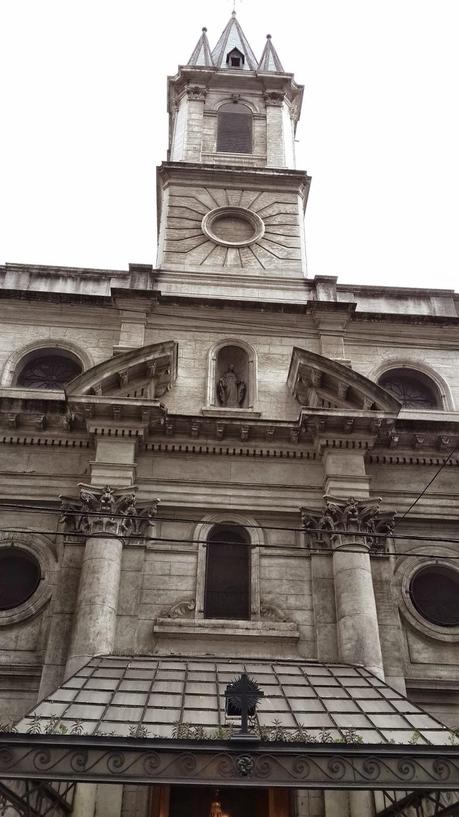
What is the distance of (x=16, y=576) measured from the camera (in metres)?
16.4

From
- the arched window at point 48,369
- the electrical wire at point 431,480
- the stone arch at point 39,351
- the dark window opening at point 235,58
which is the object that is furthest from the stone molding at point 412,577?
the dark window opening at point 235,58

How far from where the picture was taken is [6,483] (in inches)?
672

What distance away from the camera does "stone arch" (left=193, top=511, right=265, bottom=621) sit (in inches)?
621

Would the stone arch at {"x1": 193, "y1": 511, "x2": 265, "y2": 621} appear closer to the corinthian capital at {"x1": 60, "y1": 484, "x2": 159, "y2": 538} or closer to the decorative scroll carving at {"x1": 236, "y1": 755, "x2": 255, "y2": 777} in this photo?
the corinthian capital at {"x1": 60, "y1": 484, "x2": 159, "y2": 538}

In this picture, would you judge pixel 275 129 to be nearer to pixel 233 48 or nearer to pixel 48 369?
pixel 233 48

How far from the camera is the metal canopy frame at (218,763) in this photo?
9.29 metres

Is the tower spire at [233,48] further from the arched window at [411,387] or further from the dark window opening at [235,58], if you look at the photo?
the arched window at [411,387]

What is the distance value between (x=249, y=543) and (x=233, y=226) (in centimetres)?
1172

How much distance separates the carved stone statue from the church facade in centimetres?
6

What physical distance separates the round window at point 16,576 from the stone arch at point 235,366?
593 centimetres

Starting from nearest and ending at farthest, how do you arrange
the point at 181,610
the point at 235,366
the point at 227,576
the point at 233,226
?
the point at 181,610, the point at 227,576, the point at 235,366, the point at 233,226

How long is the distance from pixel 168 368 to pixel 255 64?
68.4 ft

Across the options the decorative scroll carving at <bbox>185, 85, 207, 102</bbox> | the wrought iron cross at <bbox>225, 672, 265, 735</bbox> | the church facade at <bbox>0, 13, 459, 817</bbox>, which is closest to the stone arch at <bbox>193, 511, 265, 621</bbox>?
the church facade at <bbox>0, 13, 459, 817</bbox>

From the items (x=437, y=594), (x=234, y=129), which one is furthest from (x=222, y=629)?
(x=234, y=129)
